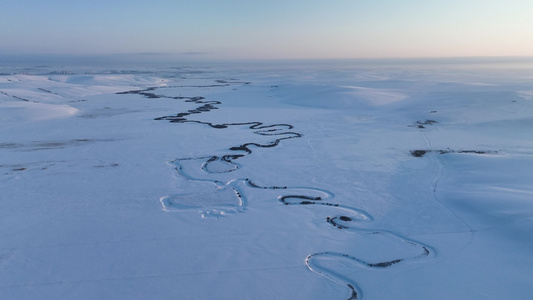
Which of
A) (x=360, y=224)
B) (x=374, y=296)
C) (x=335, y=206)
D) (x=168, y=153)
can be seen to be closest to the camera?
(x=374, y=296)

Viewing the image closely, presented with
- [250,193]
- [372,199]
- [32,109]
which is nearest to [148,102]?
[32,109]

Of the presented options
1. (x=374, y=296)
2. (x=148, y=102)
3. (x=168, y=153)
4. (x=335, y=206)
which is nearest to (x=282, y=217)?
(x=335, y=206)

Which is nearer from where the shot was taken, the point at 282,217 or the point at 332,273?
the point at 332,273

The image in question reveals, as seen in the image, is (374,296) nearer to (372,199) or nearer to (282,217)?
(282,217)

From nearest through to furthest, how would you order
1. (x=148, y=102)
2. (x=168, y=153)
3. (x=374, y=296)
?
1. (x=374, y=296)
2. (x=168, y=153)
3. (x=148, y=102)

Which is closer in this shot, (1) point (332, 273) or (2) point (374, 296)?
(2) point (374, 296)

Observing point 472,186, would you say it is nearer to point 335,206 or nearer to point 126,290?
point 335,206
